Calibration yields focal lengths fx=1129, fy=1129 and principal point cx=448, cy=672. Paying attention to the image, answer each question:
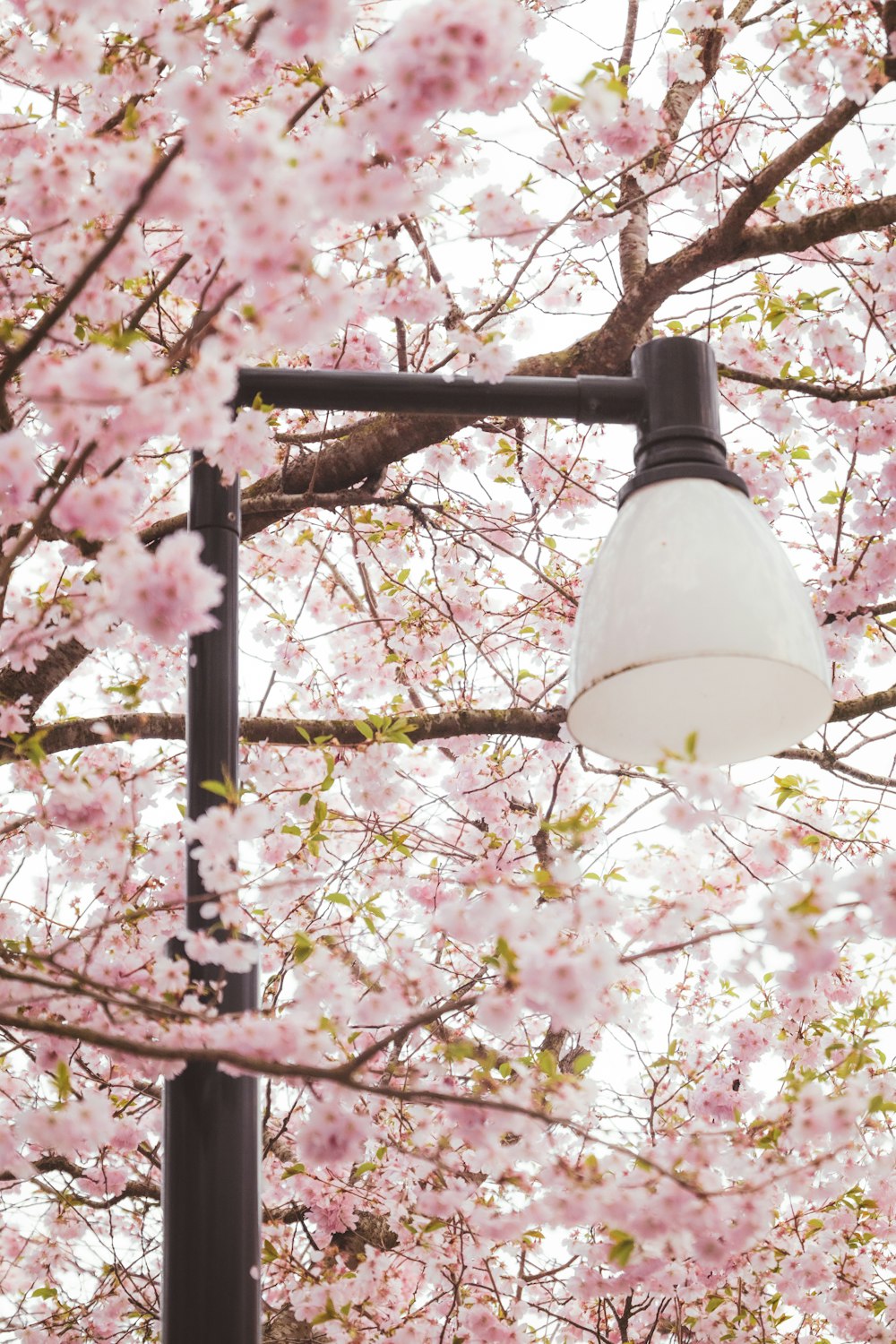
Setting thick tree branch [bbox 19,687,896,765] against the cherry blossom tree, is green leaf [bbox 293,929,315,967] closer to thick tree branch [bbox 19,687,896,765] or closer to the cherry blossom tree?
the cherry blossom tree

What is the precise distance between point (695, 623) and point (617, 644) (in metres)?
0.07

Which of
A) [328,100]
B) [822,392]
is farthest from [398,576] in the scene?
[822,392]

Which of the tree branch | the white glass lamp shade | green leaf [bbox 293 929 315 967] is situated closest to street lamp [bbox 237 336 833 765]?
the white glass lamp shade

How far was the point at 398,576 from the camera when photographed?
14.5 ft

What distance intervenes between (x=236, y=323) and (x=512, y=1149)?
4.19 feet

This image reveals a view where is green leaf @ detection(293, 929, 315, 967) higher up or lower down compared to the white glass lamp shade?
lower down

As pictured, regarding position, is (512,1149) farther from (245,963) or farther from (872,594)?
(872,594)

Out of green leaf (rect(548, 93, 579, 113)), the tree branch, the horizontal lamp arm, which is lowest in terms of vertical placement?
the horizontal lamp arm

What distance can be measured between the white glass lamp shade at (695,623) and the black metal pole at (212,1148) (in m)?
0.39

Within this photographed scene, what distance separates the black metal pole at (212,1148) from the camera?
1.02 m

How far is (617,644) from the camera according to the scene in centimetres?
100

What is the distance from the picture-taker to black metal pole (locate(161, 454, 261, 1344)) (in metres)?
1.02

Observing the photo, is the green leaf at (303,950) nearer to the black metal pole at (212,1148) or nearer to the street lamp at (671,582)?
the black metal pole at (212,1148)

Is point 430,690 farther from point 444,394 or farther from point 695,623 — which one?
point 695,623
